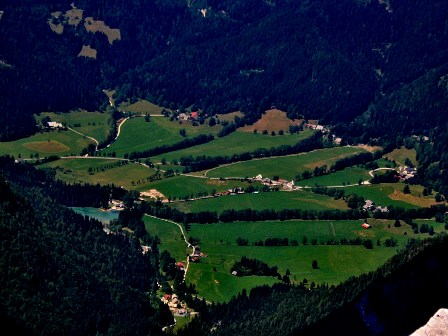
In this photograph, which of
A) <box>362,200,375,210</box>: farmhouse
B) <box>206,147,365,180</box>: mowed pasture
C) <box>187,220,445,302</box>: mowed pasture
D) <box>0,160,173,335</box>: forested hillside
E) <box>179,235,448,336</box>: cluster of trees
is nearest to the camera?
<box>179,235,448,336</box>: cluster of trees

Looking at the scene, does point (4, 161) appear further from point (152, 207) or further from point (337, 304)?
point (337, 304)

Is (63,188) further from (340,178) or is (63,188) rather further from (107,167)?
(340,178)

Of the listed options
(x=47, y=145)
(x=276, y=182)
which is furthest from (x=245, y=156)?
(x=47, y=145)

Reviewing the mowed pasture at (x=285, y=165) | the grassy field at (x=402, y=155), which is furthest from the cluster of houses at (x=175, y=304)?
the grassy field at (x=402, y=155)

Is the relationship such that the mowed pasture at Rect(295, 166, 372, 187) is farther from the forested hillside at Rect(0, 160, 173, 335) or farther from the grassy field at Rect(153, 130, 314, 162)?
the forested hillside at Rect(0, 160, 173, 335)

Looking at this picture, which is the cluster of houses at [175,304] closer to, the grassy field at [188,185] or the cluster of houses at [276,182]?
the grassy field at [188,185]

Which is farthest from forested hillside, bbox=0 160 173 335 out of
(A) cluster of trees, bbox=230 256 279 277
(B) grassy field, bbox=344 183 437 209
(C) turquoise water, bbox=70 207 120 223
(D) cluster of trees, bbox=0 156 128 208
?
(B) grassy field, bbox=344 183 437 209
